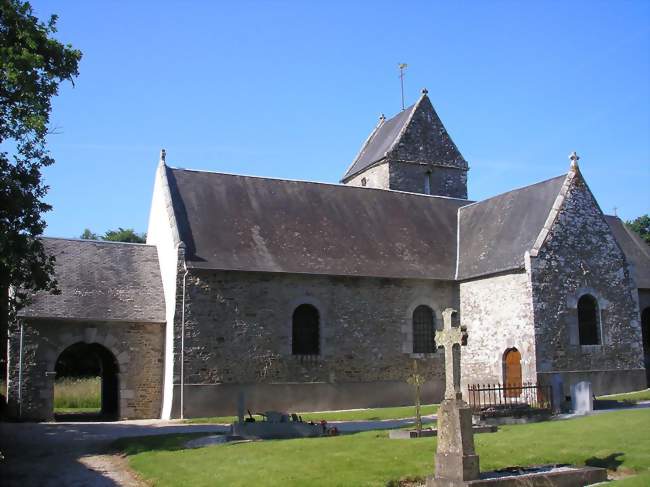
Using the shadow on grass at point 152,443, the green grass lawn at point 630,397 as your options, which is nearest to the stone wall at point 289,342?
the shadow on grass at point 152,443

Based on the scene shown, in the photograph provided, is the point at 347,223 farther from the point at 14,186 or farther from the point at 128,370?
the point at 14,186

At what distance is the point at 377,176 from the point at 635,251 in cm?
1214

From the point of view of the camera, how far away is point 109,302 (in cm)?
2264

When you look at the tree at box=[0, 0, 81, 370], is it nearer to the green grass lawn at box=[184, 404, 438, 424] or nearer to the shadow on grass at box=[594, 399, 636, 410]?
the green grass lawn at box=[184, 404, 438, 424]

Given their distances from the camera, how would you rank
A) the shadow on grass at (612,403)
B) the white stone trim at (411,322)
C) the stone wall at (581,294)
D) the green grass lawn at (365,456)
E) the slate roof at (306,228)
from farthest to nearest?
the white stone trim at (411,322) → the slate roof at (306,228) → the stone wall at (581,294) → the shadow on grass at (612,403) → the green grass lawn at (365,456)

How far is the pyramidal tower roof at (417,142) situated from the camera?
3372cm

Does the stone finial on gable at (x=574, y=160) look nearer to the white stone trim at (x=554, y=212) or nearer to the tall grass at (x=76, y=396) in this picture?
the white stone trim at (x=554, y=212)

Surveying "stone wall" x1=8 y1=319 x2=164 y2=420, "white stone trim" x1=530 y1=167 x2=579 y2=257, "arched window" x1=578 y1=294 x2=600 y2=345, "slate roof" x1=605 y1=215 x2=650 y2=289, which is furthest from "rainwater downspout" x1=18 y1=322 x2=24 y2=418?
"slate roof" x1=605 y1=215 x2=650 y2=289

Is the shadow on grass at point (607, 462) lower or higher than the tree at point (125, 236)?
lower

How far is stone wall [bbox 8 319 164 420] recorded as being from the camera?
20.8 m

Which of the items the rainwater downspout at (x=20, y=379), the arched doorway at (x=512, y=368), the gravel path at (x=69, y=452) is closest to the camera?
the gravel path at (x=69, y=452)

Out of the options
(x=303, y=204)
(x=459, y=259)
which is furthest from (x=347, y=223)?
(x=459, y=259)

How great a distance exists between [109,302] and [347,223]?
9264mm

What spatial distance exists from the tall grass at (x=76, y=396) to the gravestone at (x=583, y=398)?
18.6m
